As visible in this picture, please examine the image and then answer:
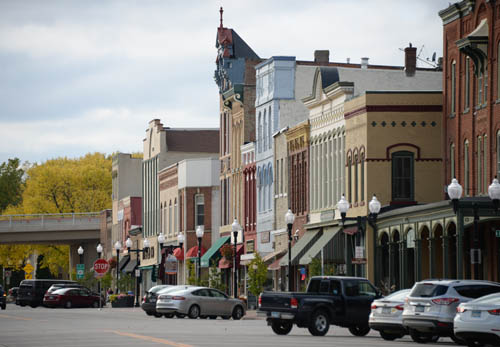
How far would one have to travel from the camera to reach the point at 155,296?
2047 inches

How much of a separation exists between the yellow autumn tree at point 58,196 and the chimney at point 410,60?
69662 millimetres

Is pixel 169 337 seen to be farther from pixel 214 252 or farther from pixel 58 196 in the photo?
pixel 58 196

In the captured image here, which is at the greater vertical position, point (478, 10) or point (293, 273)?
point (478, 10)

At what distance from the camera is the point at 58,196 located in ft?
427

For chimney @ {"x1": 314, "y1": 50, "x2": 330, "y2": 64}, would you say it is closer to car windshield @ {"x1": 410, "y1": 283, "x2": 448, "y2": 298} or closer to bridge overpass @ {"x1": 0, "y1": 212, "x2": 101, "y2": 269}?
car windshield @ {"x1": 410, "y1": 283, "x2": 448, "y2": 298}

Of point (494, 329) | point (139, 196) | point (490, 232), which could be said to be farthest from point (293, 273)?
point (139, 196)

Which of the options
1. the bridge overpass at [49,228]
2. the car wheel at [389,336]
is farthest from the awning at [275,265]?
the bridge overpass at [49,228]

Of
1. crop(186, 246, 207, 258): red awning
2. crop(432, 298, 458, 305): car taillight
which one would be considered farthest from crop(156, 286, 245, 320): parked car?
Answer: crop(186, 246, 207, 258): red awning

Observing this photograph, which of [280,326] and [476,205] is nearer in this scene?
[280,326]

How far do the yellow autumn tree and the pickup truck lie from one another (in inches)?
3755

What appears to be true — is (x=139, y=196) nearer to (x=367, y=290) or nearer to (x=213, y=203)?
(x=213, y=203)

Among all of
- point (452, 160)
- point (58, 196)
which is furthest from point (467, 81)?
point (58, 196)

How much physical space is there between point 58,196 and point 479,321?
352 feet

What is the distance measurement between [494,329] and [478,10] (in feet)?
78.2
